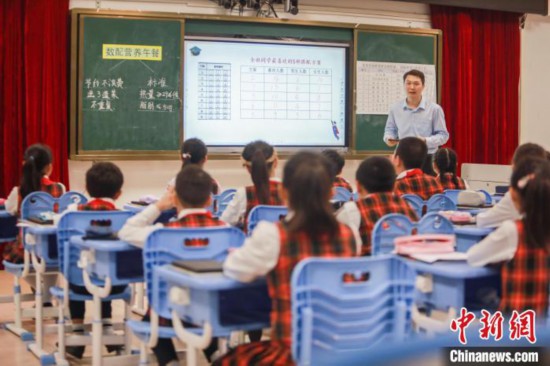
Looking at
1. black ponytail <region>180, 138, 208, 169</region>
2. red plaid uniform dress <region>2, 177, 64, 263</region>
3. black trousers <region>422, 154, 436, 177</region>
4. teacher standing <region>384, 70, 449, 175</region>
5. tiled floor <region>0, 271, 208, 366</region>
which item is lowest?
tiled floor <region>0, 271, 208, 366</region>

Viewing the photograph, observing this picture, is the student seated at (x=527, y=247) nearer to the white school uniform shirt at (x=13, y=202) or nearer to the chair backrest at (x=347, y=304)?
the chair backrest at (x=347, y=304)

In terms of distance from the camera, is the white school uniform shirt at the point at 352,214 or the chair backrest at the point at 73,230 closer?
the white school uniform shirt at the point at 352,214

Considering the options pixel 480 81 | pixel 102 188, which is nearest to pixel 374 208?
pixel 102 188

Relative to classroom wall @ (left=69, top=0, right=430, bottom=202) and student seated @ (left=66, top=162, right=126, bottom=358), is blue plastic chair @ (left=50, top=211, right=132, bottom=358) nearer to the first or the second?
student seated @ (left=66, top=162, right=126, bottom=358)

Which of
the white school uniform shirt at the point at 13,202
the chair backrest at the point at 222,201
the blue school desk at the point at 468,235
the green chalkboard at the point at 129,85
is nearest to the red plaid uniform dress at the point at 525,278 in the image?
the blue school desk at the point at 468,235

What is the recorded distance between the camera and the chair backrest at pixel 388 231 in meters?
3.21

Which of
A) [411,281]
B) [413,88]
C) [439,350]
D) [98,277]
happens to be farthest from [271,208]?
[439,350]

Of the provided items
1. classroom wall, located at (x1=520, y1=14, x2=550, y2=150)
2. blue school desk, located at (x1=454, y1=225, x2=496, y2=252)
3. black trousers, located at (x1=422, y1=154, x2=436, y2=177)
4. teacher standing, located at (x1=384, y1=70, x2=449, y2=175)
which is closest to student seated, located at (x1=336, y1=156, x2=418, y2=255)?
blue school desk, located at (x1=454, y1=225, x2=496, y2=252)

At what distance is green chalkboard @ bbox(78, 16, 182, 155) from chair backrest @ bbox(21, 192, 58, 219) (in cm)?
231

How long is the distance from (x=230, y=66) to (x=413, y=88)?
198 cm

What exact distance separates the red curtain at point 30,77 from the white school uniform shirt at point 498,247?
5.15 m

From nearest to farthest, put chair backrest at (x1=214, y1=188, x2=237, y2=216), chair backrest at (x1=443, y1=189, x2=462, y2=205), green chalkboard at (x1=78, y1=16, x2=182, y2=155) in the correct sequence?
chair backrest at (x1=214, y1=188, x2=237, y2=216) < chair backrest at (x1=443, y1=189, x2=462, y2=205) < green chalkboard at (x1=78, y1=16, x2=182, y2=155)

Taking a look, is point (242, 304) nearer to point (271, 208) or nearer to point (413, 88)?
point (271, 208)

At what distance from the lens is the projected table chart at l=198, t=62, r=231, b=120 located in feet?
24.6
